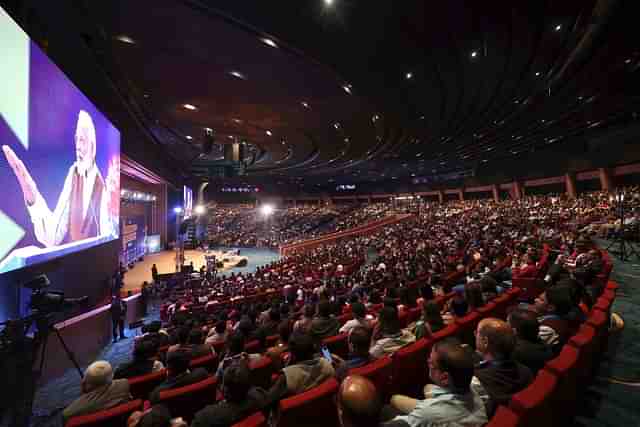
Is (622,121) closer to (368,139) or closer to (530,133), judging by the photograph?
(530,133)

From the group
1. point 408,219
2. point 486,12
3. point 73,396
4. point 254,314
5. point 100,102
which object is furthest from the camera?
point 408,219

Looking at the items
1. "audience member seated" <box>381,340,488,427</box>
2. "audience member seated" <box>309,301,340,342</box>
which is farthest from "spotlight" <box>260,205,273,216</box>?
"audience member seated" <box>381,340,488,427</box>

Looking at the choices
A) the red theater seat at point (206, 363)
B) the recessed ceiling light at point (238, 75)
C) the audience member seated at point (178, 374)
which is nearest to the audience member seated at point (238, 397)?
the audience member seated at point (178, 374)

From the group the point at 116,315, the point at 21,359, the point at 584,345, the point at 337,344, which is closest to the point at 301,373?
the point at 337,344

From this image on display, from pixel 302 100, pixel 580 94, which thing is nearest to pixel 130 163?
pixel 302 100

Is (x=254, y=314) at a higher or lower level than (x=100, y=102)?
lower

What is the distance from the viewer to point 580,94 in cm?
1044

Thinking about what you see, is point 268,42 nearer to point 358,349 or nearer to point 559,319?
point 358,349

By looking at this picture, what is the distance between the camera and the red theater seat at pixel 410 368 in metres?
2.34

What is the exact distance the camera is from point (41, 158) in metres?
4.41

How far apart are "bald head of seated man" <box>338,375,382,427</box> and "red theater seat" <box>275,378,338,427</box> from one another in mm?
591

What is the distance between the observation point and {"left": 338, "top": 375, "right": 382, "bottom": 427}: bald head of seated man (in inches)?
45.3

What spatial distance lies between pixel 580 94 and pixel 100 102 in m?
17.2

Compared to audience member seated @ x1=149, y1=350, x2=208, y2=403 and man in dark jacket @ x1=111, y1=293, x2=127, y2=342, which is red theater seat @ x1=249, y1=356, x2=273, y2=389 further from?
man in dark jacket @ x1=111, y1=293, x2=127, y2=342
